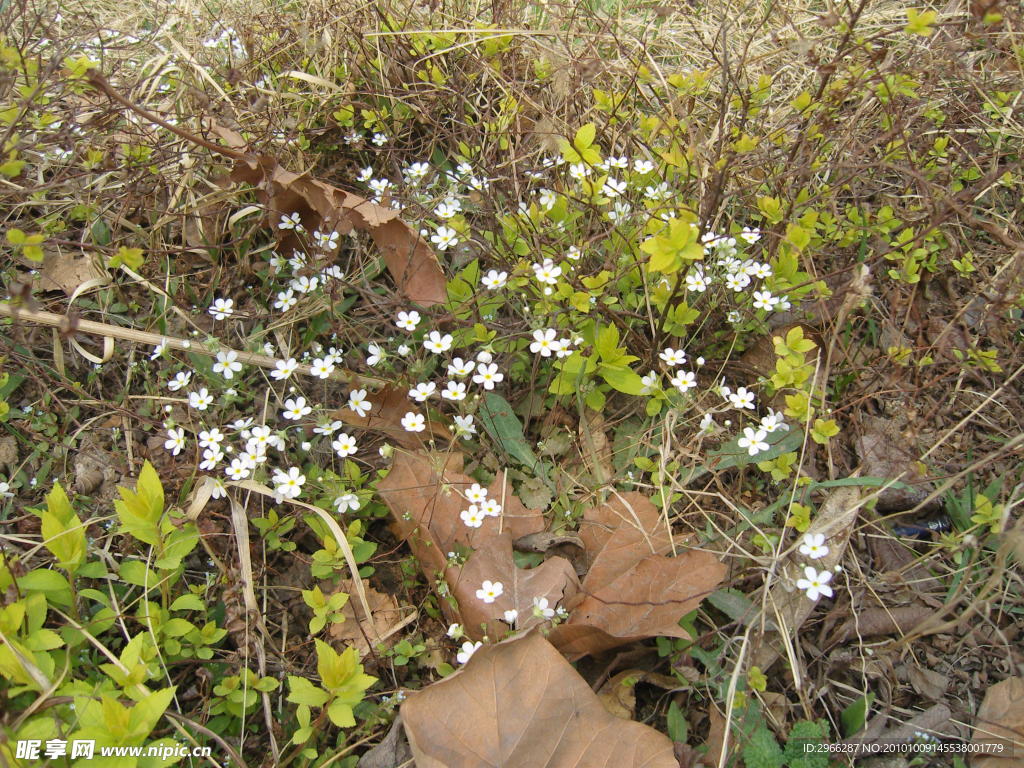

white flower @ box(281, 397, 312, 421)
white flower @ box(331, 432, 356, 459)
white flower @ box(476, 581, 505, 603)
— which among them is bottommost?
white flower @ box(476, 581, 505, 603)

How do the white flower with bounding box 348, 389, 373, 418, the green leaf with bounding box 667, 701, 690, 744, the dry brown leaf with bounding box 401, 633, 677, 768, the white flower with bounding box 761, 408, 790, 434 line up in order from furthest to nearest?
the white flower with bounding box 348, 389, 373, 418 → the white flower with bounding box 761, 408, 790, 434 → the green leaf with bounding box 667, 701, 690, 744 → the dry brown leaf with bounding box 401, 633, 677, 768

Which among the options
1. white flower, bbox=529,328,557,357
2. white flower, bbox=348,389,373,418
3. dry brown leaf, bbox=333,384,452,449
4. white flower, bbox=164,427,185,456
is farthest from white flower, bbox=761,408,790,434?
white flower, bbox=164,427,185,456

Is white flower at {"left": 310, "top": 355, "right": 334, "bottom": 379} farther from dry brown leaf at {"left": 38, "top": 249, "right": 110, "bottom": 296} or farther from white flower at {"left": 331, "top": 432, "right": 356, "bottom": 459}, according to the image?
dry brown leaf at {"left": 38, "top": 249, "right": 110, "bottom": 296}

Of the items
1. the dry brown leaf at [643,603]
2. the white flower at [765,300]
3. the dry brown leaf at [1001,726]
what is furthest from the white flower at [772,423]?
the dry brown leaf at [1001,726]

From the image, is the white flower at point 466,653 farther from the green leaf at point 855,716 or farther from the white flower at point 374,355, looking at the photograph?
the green leaf at point 855,716

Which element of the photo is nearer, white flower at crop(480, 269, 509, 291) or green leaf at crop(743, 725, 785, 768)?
green leaf at crop(743, 725, 785, 768)

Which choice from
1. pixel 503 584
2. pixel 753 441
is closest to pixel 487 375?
pixel 503 584

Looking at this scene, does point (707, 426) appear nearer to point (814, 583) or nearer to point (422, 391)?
point (814, 583)

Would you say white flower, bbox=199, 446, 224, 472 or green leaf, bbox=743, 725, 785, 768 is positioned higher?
white flower, bbox=199, 446, 224, 472
